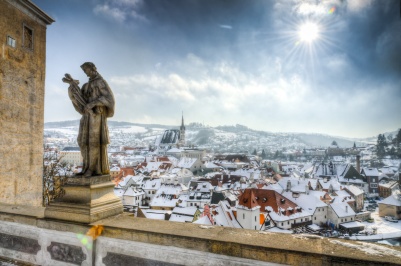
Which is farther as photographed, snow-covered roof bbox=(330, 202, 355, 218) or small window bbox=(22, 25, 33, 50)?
snow-covered roof bbox=(330, 202, 355, 218)

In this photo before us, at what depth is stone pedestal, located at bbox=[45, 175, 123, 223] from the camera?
318 cm

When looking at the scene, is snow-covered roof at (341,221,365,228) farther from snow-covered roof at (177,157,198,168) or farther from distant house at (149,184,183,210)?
snow-covered roof at (177,157,198,168)

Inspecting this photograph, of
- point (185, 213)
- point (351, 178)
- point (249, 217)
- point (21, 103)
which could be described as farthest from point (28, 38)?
point (351, 178)

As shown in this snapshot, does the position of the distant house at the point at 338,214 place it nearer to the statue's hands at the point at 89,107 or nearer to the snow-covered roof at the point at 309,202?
the snow-covered roof at the point at 309,202

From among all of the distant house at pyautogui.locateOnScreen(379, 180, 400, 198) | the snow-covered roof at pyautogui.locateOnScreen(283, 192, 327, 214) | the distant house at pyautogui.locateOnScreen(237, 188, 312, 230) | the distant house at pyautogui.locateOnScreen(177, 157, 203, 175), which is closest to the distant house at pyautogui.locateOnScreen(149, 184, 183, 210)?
the distant house at pyautogui.locateOnScreen(237, 188, 312, 230)

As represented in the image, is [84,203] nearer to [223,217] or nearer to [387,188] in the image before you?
[223,217]

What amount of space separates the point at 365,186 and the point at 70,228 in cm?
7996

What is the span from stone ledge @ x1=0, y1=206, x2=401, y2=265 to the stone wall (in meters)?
9.56

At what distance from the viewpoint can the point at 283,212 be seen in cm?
3550

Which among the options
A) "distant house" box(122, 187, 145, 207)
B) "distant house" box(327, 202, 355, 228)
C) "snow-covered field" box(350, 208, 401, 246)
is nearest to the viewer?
"snow-covered field" box(350, 208, 401, 246)

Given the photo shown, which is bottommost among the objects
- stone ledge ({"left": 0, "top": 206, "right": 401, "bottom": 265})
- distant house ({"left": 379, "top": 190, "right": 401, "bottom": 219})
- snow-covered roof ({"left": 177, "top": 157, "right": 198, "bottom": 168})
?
distant house ({"left": 379, "top": 190, "right": 401, "bottom": 219})

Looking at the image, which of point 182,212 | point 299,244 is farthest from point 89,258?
point 182,212

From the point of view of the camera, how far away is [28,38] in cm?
1205

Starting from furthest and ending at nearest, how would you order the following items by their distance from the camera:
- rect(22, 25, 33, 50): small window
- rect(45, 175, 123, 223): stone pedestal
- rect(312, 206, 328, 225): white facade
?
rect(312, 206, 328, 225): white facade → rect(22, 25, 33, 50): small window → rect(45, 175, 123, 223): stone pedestal
